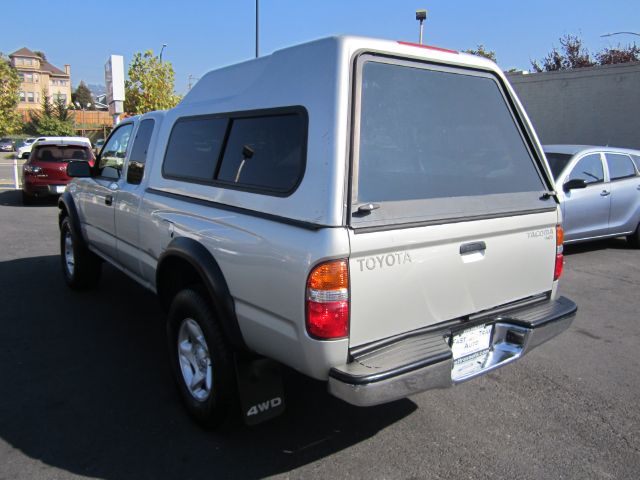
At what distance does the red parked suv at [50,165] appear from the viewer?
13.1 m

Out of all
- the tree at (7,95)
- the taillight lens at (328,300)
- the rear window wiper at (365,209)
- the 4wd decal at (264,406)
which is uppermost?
the tree at (7,95)

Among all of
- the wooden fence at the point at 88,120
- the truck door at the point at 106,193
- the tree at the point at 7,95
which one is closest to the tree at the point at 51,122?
the wooden fence at the point at 88,120

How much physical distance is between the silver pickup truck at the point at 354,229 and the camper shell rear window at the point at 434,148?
10mm

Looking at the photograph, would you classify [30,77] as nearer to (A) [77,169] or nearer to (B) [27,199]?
(B) [27,199]

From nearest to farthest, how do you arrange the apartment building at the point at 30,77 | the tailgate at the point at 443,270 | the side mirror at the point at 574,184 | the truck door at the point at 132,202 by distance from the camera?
the tailgate at the point at 443,270, the truck door at the point at 132,202, the side mirror at the point at 574,184, the apartment building at the point at 30,77

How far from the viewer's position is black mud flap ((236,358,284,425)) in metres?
2.78

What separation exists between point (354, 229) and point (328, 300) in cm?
33

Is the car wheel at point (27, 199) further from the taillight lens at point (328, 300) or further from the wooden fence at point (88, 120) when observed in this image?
the wooden fence at point (88, 120)

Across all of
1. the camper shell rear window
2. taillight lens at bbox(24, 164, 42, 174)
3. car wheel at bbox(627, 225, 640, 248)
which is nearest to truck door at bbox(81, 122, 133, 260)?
the camper shell rear window

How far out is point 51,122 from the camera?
202ft

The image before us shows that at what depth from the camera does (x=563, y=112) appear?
676 inches

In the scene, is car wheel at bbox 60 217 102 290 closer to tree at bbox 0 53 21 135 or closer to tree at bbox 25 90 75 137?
tree at bbox 0 53 21 135

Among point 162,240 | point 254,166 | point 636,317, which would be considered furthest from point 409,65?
point 636,317

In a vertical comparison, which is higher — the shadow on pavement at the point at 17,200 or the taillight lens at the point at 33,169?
the taillight lens at the point at 33,169
